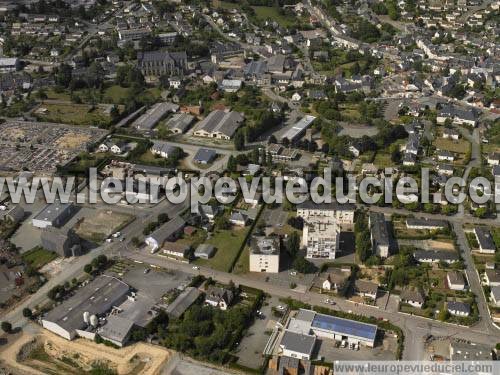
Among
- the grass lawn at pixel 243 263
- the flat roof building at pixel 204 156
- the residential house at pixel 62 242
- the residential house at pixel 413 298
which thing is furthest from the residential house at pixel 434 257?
the residential house at pixel 62 242

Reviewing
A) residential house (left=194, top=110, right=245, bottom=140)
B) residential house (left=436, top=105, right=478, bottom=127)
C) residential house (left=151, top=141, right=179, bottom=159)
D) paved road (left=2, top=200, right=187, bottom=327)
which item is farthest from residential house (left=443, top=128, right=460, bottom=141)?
paved road (left=2, top=200, right=187, bottom=327)

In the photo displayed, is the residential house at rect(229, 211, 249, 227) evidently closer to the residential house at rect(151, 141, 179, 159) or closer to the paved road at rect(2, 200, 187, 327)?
the paved road at rect(2, 200, 187, 327)

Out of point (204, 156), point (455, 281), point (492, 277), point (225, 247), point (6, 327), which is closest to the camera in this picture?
point (6, 327)

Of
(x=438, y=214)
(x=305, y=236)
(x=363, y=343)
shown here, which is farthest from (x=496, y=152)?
(x=363, y=343)

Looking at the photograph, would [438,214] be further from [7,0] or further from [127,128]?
[7,0]

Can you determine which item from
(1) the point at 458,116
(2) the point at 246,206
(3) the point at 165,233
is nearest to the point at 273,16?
(1) the point at 458,116

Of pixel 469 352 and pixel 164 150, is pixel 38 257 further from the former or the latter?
pixel 469 352

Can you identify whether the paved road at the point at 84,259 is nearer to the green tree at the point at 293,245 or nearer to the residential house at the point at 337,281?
the green tree at the point at 293,245
